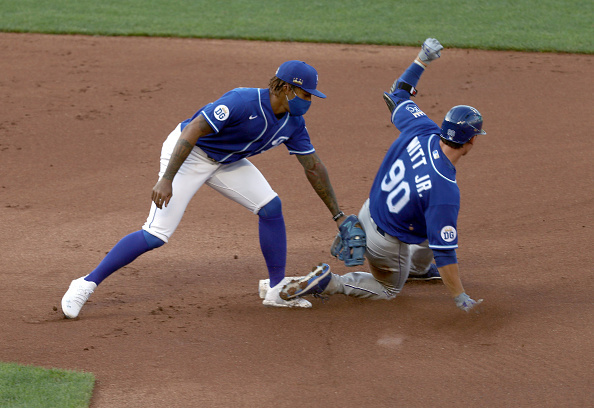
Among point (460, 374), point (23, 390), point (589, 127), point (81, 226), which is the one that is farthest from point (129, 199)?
point (589, 127)

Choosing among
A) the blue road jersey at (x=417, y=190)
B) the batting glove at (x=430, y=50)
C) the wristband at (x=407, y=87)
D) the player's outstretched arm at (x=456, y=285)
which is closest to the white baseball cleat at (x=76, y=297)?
the blue road jersey at (x=417, y=190)

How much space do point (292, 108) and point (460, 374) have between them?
72.8 inches

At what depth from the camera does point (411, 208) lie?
4.54m

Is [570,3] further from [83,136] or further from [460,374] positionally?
[460,374]

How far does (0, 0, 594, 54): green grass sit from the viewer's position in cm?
1086

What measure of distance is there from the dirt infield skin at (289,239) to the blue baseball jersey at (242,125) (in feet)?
3.43

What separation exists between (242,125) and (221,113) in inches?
6.5

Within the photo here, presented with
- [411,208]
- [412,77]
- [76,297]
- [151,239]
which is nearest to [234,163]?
[151,239]

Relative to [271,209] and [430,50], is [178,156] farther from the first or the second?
[430,50]

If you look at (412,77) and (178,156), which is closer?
(178,156)

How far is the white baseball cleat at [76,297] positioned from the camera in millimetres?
4609

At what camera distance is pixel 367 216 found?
16.3 ft

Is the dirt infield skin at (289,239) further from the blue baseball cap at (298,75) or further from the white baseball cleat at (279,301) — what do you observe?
the blue baseball cap at (298,75)

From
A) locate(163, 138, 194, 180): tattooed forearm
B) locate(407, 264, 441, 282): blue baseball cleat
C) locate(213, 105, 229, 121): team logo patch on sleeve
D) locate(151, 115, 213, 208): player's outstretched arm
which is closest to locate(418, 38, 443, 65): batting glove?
locate(407, 264, 441, 282): blue baseball cleat
